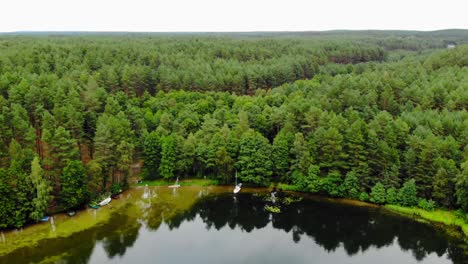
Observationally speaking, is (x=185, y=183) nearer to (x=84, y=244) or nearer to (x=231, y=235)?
(x=231, y=235)

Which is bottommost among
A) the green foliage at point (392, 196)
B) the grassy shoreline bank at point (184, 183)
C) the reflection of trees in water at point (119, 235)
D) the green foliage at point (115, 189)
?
the reflection of trees in water at point (119, 235)

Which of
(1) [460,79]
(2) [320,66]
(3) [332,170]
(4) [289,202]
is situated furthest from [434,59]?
(4) [289,202]

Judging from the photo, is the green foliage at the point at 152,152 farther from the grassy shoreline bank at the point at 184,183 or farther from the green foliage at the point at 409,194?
the green foliage at the point at 409,194

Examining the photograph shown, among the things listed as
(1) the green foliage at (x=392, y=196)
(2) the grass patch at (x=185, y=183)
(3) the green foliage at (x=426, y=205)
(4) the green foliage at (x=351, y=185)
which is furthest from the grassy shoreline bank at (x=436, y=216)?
(2) the grass patch at (x=185, y=183)

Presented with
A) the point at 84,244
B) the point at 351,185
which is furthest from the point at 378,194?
the point at 84,244

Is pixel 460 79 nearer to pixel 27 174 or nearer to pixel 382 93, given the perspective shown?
pixel 382 93

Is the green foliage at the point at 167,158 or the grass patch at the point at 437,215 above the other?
the green foliage at the point at 167,158

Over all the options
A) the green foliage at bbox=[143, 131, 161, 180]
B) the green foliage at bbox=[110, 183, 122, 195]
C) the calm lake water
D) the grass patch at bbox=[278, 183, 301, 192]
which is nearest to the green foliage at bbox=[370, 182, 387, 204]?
the calm lake water

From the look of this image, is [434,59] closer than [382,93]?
No
